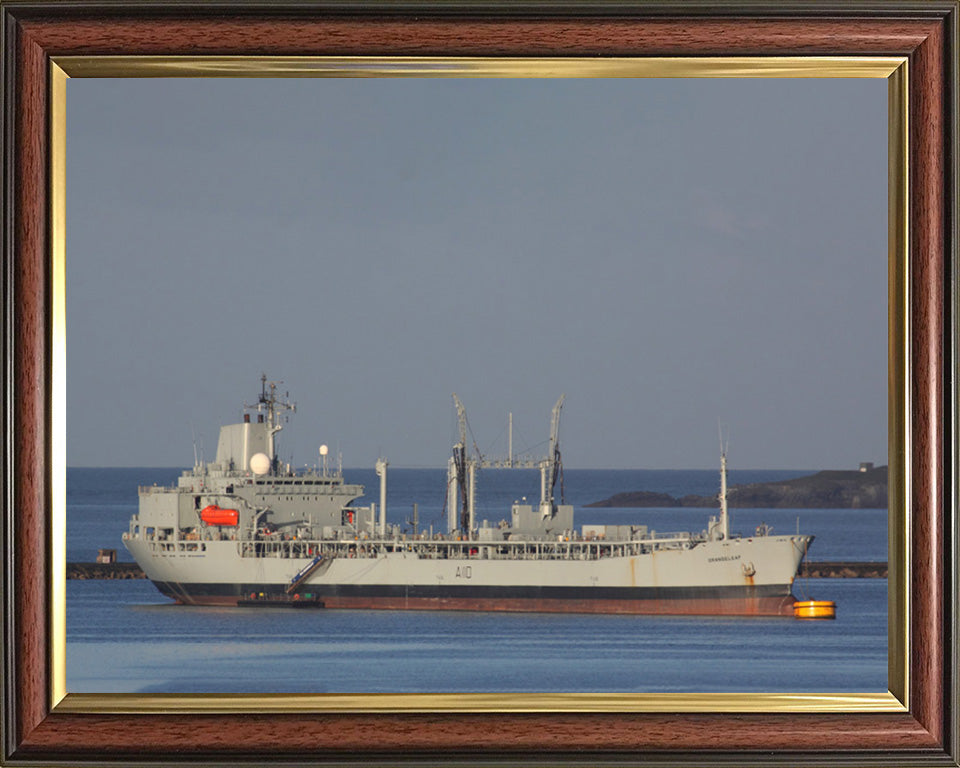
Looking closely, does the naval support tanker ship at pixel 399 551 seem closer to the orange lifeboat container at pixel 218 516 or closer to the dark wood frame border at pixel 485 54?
the orange lifeboat container at pixel 218 516

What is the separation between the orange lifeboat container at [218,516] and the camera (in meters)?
2.35

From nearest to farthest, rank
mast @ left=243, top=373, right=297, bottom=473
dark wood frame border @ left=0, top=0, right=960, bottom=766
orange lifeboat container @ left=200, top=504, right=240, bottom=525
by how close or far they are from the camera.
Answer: dark wood frame border @ left=0, top=0, right=960, bottom=766, mast @ left=243, top=373, right=297, bottom=473, orange lifeboat container @ left=200, top=504, right=240, bottom=525

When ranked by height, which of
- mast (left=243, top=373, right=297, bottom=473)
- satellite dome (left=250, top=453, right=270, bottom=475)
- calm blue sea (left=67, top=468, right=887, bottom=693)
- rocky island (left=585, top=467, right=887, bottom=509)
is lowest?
calm blue sea (left=67, top=468, right=887, bottom=693)

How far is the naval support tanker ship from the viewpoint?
229 cm

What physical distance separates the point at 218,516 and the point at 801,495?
1.37 m

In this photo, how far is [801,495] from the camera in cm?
232

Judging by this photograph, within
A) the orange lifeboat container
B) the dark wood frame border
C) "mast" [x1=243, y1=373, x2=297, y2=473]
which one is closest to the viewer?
the dark wood frame border

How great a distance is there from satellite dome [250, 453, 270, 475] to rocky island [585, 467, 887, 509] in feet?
2.54

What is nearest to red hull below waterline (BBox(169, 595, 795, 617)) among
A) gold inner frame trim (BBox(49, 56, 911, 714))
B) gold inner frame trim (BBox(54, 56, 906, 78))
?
gold inner frame trim (BBox(49, 56, 911, 714))

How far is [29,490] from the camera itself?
2100 millimetres

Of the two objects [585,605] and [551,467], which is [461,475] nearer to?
[551,467]

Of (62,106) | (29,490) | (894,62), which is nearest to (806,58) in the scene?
(894,62)

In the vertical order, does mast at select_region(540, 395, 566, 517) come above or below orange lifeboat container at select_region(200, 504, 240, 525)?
above

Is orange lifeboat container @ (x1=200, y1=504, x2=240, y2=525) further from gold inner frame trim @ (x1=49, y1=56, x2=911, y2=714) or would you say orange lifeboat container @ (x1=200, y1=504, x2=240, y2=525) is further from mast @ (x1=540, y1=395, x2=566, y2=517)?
mast @ (x1=540, y1=395, x2=566, y2=517)
